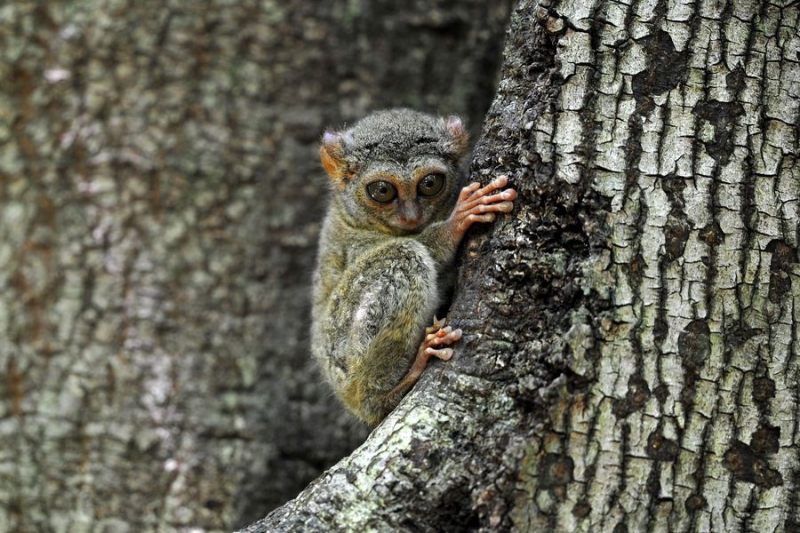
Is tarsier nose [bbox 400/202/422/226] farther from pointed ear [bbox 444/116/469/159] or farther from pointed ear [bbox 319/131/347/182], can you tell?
pointed ear [bbox 319/131/347/182]

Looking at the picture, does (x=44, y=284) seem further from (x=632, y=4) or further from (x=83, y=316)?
(x=632, y=4)

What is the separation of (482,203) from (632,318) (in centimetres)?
85

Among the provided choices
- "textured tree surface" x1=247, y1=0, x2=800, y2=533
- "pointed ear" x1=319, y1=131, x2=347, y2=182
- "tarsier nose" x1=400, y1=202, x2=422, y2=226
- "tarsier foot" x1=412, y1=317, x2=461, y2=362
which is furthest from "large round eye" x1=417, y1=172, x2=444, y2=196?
"textured tree surface" x1=247, y1=0, x2=800, y2=533

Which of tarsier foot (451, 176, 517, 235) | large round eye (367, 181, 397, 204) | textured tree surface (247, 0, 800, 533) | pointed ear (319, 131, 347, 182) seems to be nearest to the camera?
textured tree surface (247, 0, 800, 533)

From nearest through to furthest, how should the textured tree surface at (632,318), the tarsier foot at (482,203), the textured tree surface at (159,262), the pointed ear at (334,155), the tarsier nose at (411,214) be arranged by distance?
the textured tree surface at (632,318)
the tarsier foot at (482,203)
the tarsier nose at (411,214)
the pointed ear at (334,155)
the textured tree surface at (159,262)

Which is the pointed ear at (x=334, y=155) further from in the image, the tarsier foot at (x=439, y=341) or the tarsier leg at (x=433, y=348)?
the tarsier foot at (x=439, y=341)

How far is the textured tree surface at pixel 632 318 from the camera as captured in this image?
2934 mm

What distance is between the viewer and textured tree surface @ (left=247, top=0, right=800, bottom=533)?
2934 mm

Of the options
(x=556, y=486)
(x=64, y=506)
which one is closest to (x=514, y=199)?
(x=556, y=486)

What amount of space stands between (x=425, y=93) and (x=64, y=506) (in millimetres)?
3692

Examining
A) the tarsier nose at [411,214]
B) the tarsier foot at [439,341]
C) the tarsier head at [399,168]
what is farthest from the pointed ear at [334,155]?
the tarsier foot at [439,341]

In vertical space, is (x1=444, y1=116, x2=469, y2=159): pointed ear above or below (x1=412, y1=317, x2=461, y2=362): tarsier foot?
above

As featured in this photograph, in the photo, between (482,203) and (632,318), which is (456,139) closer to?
(482,203)

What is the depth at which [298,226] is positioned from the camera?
18.6ft
